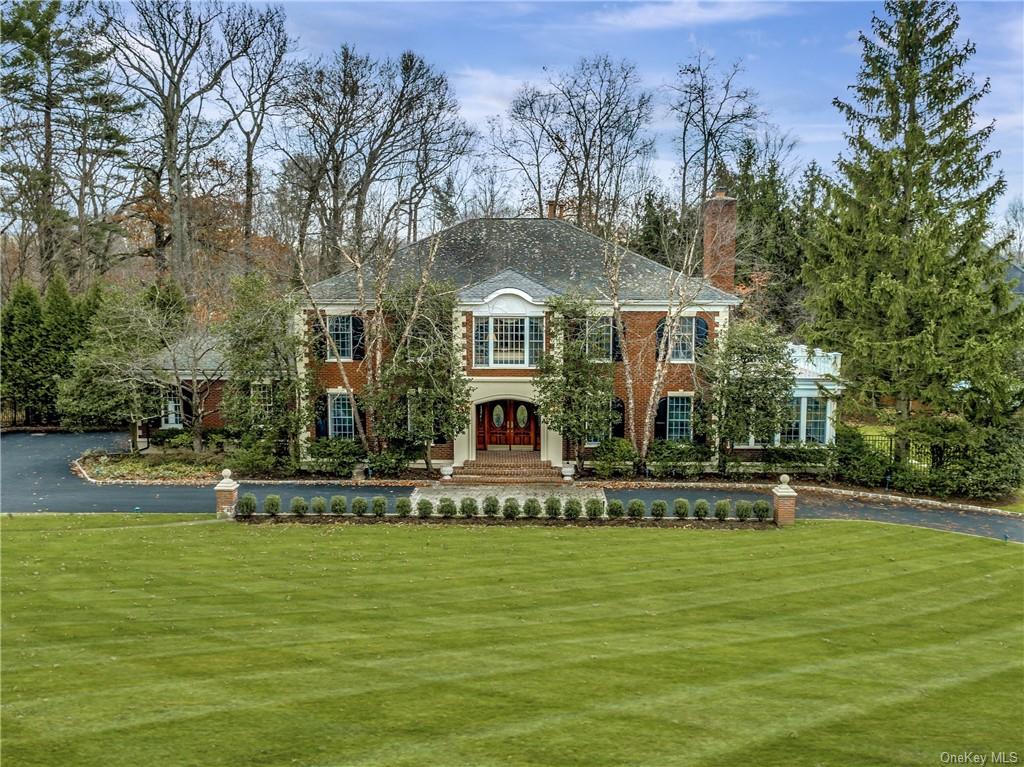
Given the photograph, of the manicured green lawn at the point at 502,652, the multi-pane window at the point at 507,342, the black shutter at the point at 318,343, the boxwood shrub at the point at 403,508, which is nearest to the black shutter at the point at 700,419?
the multi-pane window at the point at 507,342

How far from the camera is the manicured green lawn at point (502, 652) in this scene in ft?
24.3

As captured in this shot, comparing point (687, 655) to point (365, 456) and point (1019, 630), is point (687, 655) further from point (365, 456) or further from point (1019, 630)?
point (365, 456)

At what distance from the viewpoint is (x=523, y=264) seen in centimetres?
2859

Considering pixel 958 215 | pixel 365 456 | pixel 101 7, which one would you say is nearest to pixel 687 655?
pixel 365 456

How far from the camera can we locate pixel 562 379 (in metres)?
24.5

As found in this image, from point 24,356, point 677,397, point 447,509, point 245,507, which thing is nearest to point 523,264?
point 677,397

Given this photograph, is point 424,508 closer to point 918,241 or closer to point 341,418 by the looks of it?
point 341,418

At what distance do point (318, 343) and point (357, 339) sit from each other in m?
1.41

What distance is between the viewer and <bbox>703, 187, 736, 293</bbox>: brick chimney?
94.0ft

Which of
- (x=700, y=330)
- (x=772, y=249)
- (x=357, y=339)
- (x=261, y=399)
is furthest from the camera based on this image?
(x=772, y=249)

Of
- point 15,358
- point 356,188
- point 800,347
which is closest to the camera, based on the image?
point 800,347

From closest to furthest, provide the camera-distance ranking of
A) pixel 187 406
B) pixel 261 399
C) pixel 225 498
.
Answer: pixel 225 498, pixel 261 399, pixel 187 406

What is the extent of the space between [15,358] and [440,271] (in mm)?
22029

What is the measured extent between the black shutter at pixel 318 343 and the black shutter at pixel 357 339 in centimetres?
101
